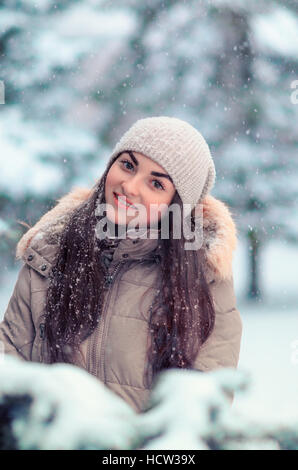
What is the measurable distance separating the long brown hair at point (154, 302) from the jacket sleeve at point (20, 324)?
0.08 metres

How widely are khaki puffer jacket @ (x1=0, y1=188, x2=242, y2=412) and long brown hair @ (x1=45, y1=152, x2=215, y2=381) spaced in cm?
3

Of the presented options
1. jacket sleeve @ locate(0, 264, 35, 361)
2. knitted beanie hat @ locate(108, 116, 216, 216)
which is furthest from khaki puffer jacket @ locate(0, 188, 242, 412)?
knitted beanie hat @ locate(108, 116, 216, 216)

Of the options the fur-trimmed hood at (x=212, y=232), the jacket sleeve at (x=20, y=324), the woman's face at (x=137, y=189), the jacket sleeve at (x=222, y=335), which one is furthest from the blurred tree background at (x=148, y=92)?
the jacket sleeve at (x=222, y=335)

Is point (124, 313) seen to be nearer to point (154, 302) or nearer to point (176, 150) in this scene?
point (154, 302)

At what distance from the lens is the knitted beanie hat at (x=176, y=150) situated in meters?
1.16

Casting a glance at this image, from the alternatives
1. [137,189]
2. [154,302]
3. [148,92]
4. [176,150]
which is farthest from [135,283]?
[148,92]

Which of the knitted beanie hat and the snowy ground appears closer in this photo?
the snowy ground

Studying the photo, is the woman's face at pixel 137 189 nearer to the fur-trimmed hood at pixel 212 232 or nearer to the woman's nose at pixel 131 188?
the woman's nose at pixel 131 188

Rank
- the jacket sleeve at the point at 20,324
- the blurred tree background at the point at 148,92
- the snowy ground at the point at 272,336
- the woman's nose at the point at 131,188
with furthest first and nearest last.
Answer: the blurred tree background at the point at 148,92 < the jacket sleeve at the point at 20,324 < the woman's nose at the point at 131,188 < the snowy ground at the point at 272,336

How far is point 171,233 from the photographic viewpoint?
1224 millimetres

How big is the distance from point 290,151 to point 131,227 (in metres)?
4.22

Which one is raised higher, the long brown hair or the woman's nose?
the woman's nose

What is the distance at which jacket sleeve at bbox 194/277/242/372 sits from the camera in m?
1.15

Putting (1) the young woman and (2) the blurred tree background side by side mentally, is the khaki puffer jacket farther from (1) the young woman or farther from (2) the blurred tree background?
(2) the blurred tree background
